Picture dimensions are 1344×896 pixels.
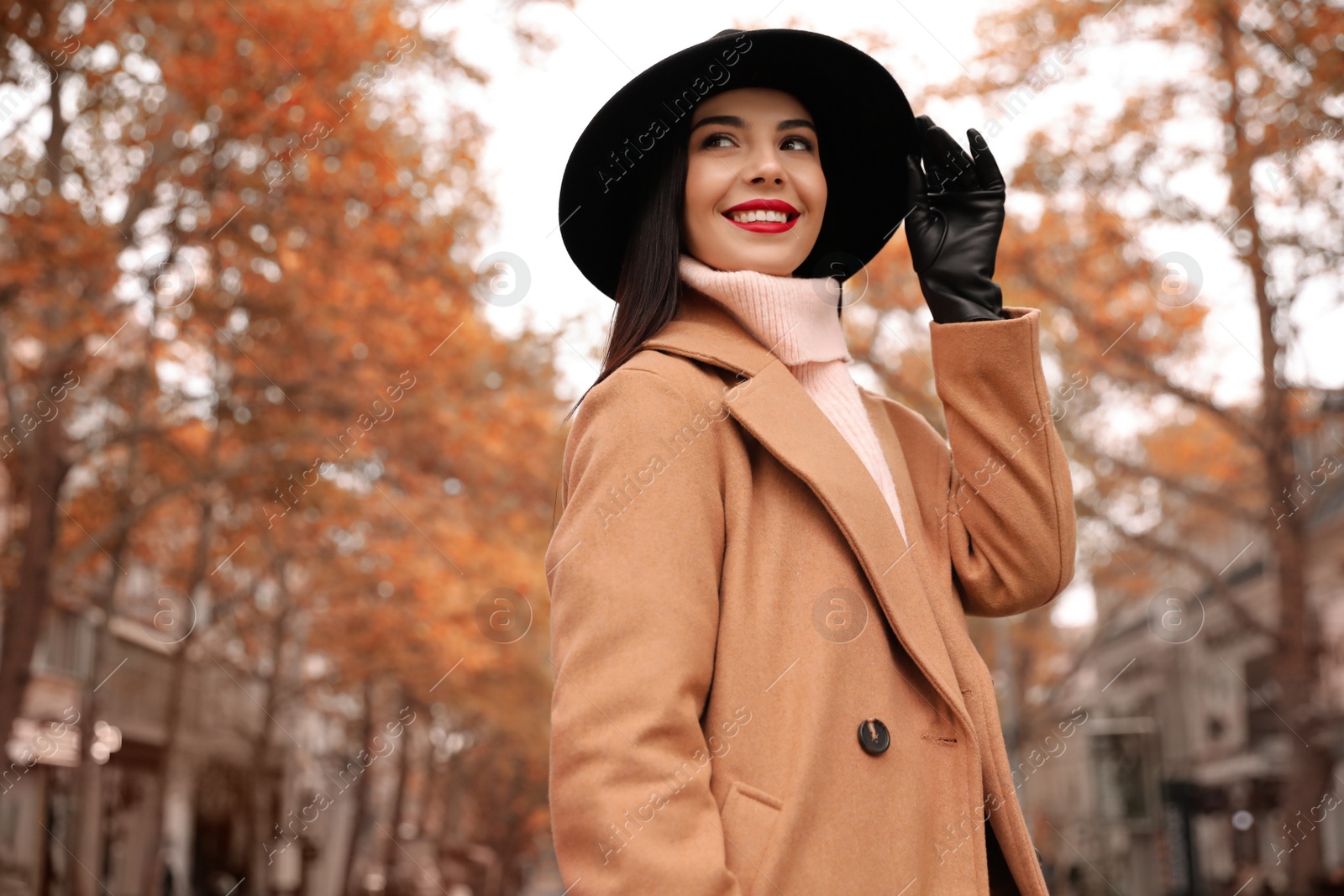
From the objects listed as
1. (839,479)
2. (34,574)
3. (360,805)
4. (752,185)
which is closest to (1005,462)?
(839,479)

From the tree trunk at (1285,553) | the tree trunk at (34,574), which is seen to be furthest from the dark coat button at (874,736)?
the tree trunk at (1285,553)

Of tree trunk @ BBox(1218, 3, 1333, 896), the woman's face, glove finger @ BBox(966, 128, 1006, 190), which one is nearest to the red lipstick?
the woman's face

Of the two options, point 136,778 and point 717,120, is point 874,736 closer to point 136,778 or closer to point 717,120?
point 717,120

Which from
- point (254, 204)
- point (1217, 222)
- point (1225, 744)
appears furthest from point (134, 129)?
point (1225, 744)

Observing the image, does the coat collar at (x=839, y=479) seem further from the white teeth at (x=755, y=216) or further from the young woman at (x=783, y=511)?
the white teeth at (x=755, y=216)

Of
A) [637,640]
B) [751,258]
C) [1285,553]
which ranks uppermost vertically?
A: [1285,553]

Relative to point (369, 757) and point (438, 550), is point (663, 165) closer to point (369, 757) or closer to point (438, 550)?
point (438, 550)

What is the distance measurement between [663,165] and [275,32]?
7.71 meters

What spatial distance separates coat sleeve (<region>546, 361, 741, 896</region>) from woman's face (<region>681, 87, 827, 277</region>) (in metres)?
0.36

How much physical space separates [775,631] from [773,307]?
588mm

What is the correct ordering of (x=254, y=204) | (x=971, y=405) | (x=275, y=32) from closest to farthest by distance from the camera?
1. (x=971, y=405)
2. (x=275, y=32)
3. (x=254, y=204)

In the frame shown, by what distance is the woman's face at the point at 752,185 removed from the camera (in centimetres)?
224

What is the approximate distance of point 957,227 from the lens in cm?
224

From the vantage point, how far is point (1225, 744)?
32.2m
